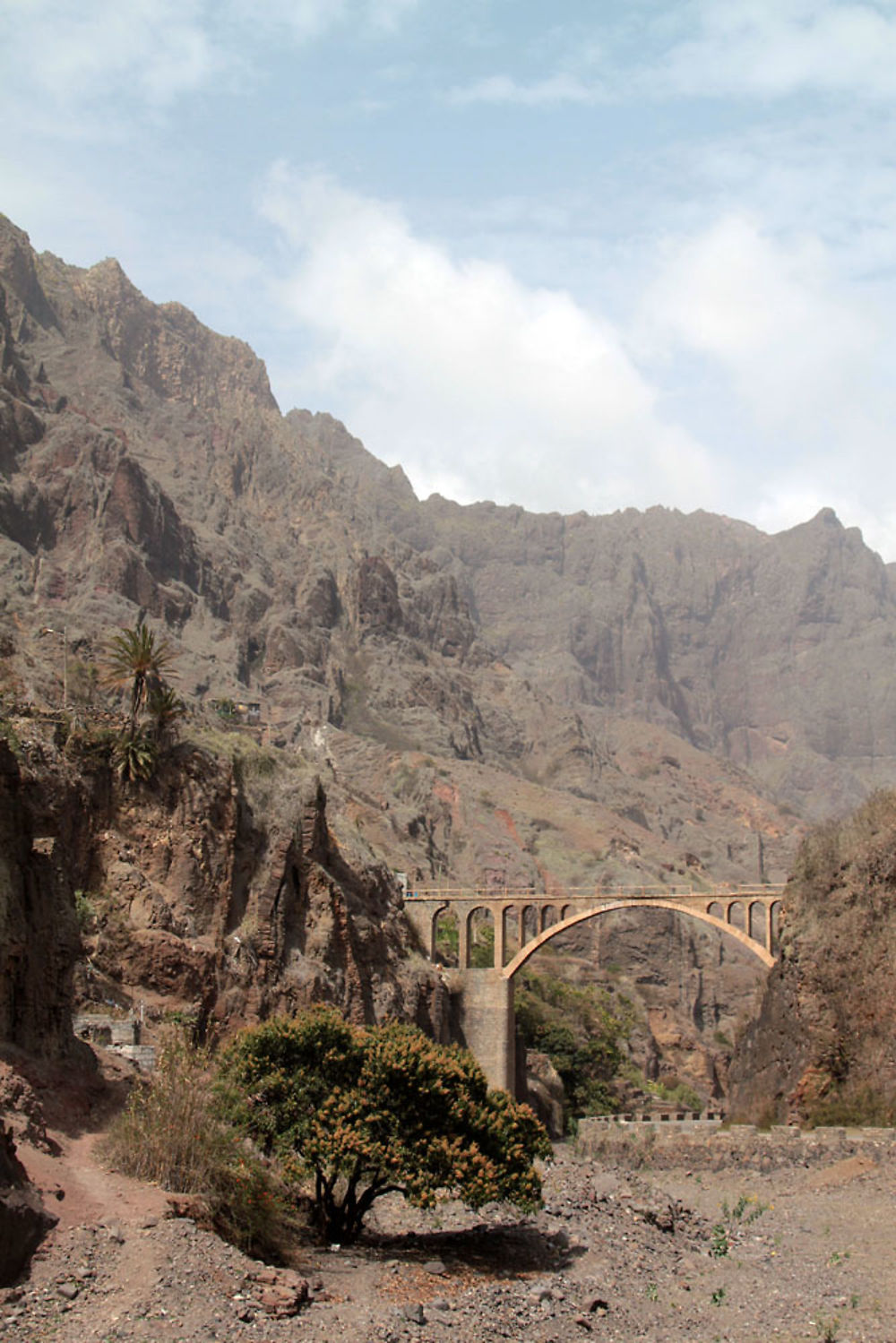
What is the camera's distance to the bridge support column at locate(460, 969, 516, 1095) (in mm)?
68312

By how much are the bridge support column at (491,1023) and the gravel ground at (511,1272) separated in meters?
29.6

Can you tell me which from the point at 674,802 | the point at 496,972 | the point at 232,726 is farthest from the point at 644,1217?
the point at 674,802

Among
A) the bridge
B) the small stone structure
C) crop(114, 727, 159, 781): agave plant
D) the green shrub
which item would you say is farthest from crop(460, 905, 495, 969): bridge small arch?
the small stone structure

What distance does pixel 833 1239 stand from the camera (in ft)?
96.5

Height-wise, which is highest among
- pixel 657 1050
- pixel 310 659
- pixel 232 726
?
pixel 310 659

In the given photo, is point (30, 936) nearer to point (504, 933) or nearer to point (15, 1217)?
point (15, 1217)

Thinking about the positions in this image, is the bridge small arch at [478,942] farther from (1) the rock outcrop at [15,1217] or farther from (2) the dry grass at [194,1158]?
(1) the rock outcrop at [15,1217]

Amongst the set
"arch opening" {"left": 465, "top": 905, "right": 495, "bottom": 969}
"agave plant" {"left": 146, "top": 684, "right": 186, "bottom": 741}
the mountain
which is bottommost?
"arch opening" {"left": 465, "top": 905, "right": 495, "bottom": 969}

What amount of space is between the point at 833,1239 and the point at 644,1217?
6.18 m

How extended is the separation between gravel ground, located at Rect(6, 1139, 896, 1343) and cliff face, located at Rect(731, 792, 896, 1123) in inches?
210

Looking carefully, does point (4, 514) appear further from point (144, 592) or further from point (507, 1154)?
point (507, 1154)

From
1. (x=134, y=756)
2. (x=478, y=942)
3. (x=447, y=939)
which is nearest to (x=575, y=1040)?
(x=447, y=939)

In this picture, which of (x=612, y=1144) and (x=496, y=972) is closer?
(x=612, y=1144)

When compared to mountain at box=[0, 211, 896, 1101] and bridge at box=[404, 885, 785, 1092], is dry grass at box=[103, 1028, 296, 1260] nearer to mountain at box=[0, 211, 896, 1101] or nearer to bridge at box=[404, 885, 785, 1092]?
mountain at box=[0, 211, 896, 1101]
